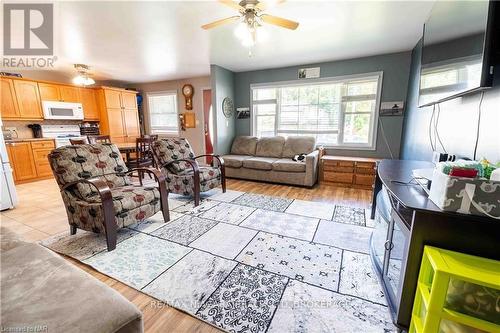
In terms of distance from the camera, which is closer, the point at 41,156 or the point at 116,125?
the point at 41,156

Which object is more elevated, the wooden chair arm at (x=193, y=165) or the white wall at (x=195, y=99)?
the white wall at (x=195, y=99)

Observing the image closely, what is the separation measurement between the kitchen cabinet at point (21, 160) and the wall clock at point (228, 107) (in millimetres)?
4143

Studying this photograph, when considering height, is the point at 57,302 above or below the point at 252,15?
below

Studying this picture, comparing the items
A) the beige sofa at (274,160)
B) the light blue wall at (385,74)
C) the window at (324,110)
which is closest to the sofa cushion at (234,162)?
the beige sofa at (274,160)

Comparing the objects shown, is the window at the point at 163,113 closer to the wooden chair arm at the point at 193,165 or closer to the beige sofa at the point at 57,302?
the wooden chair arm at the point at 193,165

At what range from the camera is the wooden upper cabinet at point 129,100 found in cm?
606

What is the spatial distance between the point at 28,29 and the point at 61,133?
10.9 feet

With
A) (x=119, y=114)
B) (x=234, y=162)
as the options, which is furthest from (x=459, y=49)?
(x=119, y=114)

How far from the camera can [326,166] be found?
3.96m

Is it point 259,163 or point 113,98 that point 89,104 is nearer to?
point 113,98

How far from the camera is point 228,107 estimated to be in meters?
4.94

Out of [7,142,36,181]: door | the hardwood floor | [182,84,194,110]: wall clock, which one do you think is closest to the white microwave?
[7,142,36,181]: door

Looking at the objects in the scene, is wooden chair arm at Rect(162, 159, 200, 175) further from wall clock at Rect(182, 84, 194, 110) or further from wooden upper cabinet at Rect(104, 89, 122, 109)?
wooden upper cabinet at Rect(104, 89, 122, 109)

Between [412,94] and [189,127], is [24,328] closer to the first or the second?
[412,94]
